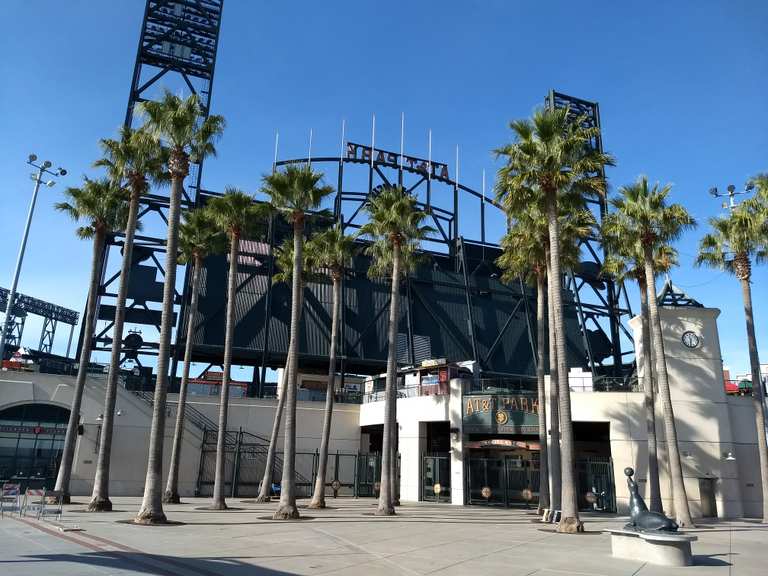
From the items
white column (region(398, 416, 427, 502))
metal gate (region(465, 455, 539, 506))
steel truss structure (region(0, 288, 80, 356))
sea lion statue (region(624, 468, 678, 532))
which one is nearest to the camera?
A: sea lion statue (region(624, 468, 678, 532))

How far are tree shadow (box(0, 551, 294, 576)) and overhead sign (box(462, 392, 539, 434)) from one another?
82.8ft

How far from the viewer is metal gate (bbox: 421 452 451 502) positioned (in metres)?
38.8

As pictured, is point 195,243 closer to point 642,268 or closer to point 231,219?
point 231,219

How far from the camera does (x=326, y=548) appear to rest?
1608 centimetres

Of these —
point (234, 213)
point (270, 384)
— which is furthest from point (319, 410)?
point (234, 213)

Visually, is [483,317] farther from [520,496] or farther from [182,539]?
[182,539]

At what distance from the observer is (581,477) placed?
36.1m

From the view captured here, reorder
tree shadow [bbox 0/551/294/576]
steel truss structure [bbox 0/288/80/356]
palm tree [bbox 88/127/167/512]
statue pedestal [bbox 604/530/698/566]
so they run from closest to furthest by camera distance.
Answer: tree shadow [bbox 0/551/294/576]
statue pedestal [bbox 604/530/698/566]
palm tree [bbox 88/127/167/512]
steel truss structure [bbox 0/288/80/356]

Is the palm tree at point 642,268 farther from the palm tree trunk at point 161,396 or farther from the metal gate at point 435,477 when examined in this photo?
the palm tree trunk at point 161,396

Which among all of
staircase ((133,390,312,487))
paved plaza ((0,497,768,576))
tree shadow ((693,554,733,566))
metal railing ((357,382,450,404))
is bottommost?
paved plaza ((0,497,768,576))

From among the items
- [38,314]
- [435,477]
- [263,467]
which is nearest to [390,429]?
[435,477]

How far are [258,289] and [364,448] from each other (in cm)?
1812

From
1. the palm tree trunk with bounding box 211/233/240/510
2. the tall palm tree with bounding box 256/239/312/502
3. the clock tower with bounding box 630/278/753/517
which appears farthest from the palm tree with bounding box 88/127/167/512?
the clock tower with bounding box 630/278/753/517

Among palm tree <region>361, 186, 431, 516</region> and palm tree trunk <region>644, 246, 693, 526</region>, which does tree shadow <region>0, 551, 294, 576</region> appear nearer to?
palm tree <region>361, 186, 431, 516</region>
